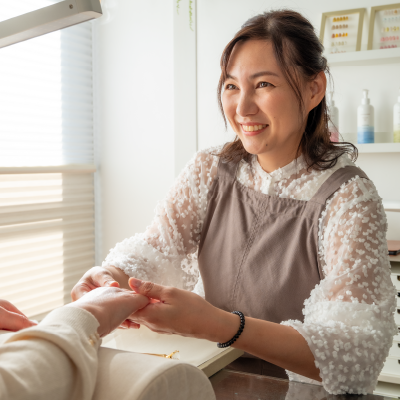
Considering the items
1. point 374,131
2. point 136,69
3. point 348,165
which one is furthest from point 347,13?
point 348,165

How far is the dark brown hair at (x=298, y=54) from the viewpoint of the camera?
136 centimetres

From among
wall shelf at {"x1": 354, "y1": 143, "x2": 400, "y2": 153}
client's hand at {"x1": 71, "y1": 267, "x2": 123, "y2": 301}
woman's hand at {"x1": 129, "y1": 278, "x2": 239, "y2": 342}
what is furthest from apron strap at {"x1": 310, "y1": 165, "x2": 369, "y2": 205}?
wall shelf at {"x1": 354, "y1": 143, "x2": 400, "y2": 153}

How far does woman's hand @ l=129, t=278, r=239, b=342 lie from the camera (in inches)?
38.7

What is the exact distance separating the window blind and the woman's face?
192 cm

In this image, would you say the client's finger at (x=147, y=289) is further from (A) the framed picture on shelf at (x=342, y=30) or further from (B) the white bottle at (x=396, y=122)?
(A) the framed picture on shelf at (x=342, y=30)

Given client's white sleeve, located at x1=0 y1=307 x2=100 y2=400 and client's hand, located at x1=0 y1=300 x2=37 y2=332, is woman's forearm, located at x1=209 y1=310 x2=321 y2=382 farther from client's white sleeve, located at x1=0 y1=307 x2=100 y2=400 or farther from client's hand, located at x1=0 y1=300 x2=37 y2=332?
client's white sleeve, located at x1=0 y1=307 x2=100 y2=400

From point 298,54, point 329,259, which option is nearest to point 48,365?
point 329,259

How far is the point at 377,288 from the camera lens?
1172 millimetres

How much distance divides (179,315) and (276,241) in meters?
0.51

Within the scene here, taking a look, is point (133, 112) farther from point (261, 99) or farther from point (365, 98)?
point (261, 99)

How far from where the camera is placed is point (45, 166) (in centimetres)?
309

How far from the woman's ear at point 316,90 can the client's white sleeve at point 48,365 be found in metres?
1.10

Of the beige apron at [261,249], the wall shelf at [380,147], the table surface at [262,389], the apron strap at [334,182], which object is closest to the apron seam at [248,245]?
the beige apron at [261,249]

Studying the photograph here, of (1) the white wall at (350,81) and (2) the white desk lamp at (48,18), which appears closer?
(2) the white desk lamp at (48,18)
